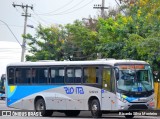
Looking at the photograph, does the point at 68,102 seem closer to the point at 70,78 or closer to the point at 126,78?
the point at 70,78

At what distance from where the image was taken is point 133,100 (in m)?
27.0

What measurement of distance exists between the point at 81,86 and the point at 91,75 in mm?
782

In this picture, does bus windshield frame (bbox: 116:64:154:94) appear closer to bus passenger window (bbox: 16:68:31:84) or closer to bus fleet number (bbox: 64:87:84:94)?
bus fleet number (bbox: 64:87:84:94)

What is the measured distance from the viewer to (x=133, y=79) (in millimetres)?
27375

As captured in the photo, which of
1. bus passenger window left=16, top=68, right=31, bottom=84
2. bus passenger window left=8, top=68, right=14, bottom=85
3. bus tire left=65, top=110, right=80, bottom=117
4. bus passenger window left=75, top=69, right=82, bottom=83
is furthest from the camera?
bus passenger window left=8, top=68, right=14, bottom=85

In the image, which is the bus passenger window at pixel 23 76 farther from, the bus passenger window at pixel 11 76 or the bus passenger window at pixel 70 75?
the bus passenger window at pixel 70 75

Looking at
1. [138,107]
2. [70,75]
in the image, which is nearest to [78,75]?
[70,75]

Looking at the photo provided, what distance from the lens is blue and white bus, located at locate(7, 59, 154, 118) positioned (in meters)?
27.2

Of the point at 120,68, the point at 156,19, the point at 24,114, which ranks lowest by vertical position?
the point at 24,114

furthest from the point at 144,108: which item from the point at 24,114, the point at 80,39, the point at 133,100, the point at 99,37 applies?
the point at 80,39

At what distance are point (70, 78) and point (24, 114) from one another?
2.90 meters

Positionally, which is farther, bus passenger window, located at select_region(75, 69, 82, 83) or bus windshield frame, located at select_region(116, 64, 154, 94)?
bus passenger window, located at select_region(75, 69, 82, 83)

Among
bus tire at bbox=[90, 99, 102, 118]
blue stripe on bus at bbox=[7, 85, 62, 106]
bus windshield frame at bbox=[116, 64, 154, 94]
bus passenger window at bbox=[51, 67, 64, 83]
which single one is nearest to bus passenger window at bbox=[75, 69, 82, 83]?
bus passenger window at bbox=[51, 67, 64, 83]

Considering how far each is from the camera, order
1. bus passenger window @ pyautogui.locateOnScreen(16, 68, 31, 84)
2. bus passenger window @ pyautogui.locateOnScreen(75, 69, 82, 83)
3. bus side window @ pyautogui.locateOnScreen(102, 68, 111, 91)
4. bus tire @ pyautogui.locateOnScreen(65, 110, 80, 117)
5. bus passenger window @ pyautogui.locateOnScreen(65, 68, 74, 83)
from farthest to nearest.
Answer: bus passenger window @ pyautogui.locateOnScreen(16, 68, 31, 84) < bus tire @ pyautogui.locateOnScreen(65, 110, 80, 117) < bus passenger window @ pyautogui.locateOnScreen(65, 68, 74, 83) < bus passenger window @ pyautogui.locateOnScreen(75, 69, 82, 83) < bus side window @ pyautogui.locateOnScreen(102, 68, 111, 91)
